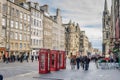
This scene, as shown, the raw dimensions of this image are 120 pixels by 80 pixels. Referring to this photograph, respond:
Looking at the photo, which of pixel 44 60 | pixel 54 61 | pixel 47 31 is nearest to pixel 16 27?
pixel 47 31

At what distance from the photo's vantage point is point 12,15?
7156cm

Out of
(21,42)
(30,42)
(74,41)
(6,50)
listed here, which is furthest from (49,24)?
(74,41)

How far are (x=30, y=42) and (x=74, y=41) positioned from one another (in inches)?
2623

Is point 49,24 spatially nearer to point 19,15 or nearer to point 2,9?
point 19,15

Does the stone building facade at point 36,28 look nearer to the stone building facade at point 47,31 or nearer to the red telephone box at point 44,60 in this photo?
the stone building facade at point 47,31

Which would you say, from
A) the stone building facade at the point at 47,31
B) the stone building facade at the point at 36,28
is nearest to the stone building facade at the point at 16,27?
the stone building facade at the point at 36,28

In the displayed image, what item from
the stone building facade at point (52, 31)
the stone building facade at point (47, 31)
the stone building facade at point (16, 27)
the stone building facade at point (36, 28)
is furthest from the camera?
the stone building facade at point (52, 31)

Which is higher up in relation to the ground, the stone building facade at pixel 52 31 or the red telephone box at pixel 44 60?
the stone building facade at pixel 52 31

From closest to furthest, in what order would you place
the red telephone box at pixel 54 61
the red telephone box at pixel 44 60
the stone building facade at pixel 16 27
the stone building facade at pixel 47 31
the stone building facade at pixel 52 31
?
1. the red telephone box at pixel 44 60
2. the red telephone box at pixel 54 61
3. the stone building facade at pixel 16 27
4. the stone building facade at pixel 47 31
5. the stone building facade at pixel 52 31

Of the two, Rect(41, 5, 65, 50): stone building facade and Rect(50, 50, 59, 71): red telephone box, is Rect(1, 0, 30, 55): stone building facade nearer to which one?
Rect(41, 5, 65, 50): stone building facade

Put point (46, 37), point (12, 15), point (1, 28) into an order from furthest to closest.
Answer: point (46, 37) → point (12, 15) → point (1, 28)

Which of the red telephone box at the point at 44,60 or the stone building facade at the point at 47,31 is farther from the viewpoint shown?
the stone building facade at the point at 47,31

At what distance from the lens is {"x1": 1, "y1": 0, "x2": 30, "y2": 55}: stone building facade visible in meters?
68.2

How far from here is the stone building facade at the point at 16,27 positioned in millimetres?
68188
